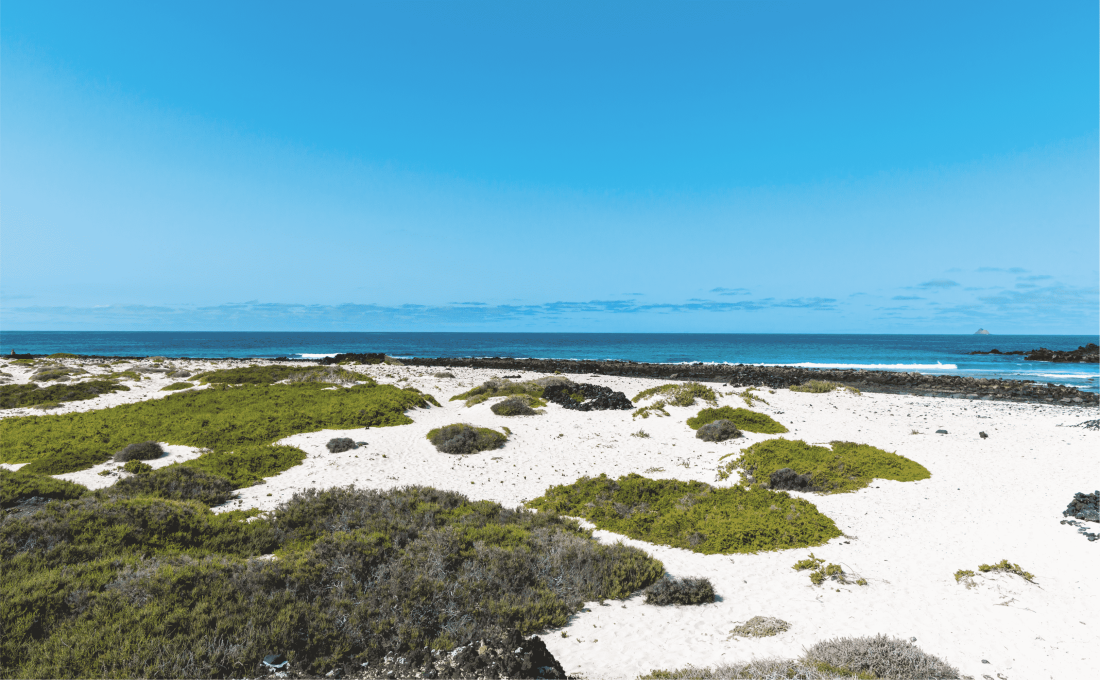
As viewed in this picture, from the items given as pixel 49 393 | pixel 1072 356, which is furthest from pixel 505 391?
pixel 1072 356

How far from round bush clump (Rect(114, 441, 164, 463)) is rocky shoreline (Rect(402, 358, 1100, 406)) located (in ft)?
118

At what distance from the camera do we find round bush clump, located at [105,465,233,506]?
12.2 meters

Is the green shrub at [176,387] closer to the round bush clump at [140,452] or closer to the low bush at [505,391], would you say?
the round bush clump at [140,452]

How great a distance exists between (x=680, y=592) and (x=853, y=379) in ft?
159

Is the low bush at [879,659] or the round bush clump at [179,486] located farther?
the round bush clump at [179,486]

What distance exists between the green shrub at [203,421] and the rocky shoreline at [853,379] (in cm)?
2868

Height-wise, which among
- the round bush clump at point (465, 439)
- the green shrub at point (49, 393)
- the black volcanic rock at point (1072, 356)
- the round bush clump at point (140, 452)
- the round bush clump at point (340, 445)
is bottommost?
the green shrub at point (49, 393)

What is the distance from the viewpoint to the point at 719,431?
19609 millimetres

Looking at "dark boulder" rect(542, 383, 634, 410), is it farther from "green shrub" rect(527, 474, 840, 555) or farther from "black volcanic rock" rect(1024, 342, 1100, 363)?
"black volcanic rock" rect(1024, 342, 1100, 363)

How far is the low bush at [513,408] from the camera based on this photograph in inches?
916

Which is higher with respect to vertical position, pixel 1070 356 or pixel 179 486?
pixel 1070 356

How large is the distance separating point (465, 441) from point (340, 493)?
7.16 meters

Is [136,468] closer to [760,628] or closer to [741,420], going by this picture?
[760,628]

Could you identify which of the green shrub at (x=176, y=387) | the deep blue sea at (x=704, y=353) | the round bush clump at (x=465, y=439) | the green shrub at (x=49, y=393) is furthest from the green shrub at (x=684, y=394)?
the deep blue sea at (x=704, y=353)
